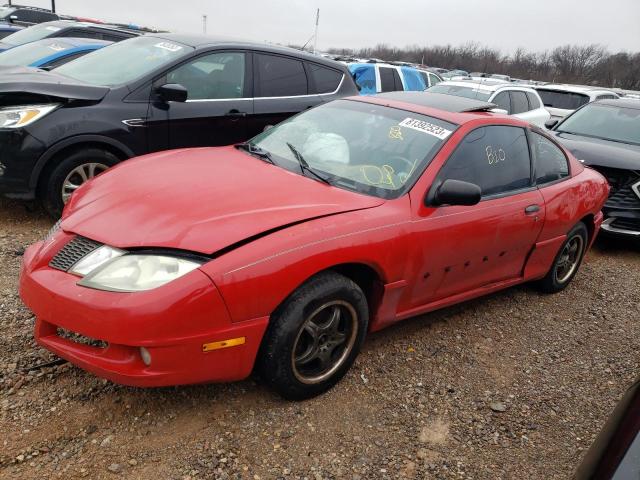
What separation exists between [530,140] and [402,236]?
5.49 feet

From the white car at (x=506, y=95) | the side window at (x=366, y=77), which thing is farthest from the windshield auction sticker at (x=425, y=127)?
the side window at (x=366, y=77)

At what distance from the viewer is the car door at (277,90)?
540 cm

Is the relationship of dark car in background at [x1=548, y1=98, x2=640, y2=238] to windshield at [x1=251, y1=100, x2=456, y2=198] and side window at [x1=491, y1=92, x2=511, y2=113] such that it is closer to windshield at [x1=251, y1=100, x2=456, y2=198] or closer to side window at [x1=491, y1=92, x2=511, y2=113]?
side window at [x1=491, y1=92, x2=511, y2=113]

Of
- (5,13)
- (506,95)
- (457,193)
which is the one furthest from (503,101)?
(5,13)

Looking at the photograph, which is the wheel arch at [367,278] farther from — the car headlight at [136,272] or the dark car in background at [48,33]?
the dark car in background at [48,33]

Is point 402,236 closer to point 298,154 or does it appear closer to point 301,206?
point 301,206

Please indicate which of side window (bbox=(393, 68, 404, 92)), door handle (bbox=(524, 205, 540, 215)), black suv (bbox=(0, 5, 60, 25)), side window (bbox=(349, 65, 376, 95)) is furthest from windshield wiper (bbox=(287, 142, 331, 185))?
black suv (bbox=(0, 5, 60, 25))

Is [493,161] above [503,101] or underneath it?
above

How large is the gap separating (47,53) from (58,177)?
3405mm

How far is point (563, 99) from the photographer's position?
1243 centimetres

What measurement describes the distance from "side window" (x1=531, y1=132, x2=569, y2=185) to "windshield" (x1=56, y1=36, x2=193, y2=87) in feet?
10.6

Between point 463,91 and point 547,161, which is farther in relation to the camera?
point 463,91

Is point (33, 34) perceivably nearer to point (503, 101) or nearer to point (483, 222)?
point (503, 101)

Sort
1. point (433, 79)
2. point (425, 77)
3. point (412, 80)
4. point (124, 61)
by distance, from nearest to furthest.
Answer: point (124, 61) → point (412, 80) → point (425, 77) → point (433, 79)
